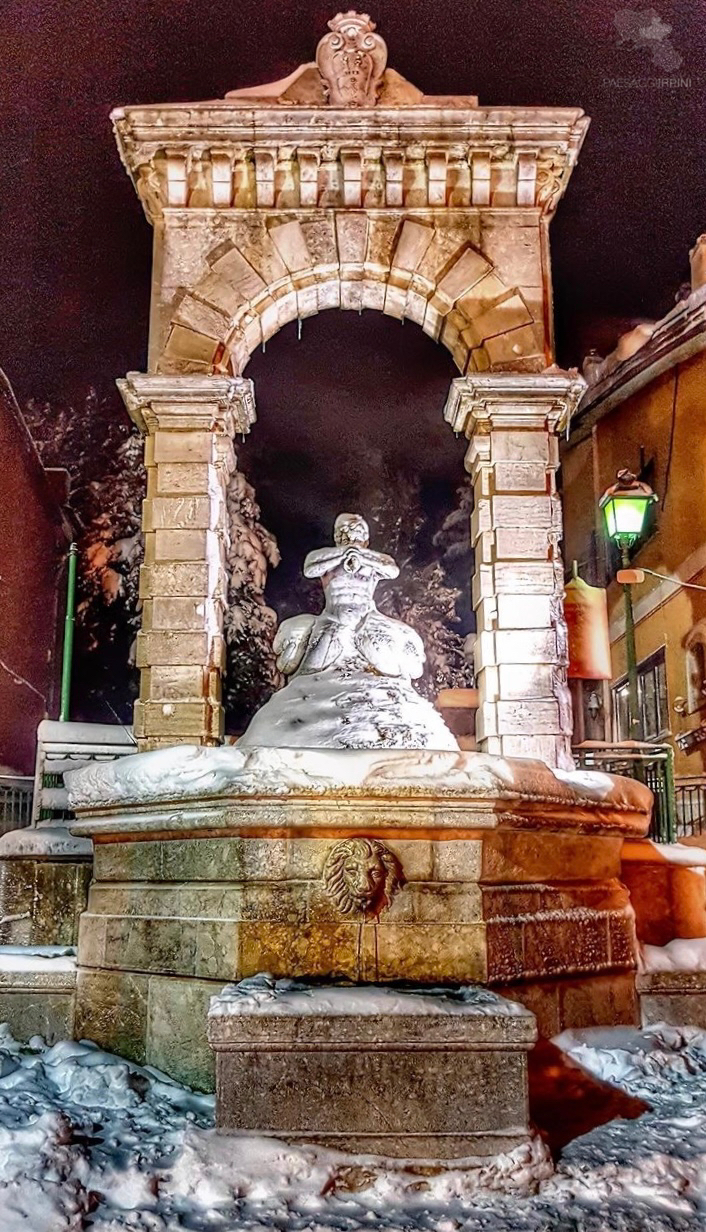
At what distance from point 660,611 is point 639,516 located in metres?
11.4

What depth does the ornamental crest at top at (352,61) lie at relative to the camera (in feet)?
41.4

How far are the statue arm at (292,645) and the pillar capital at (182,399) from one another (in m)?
4.05

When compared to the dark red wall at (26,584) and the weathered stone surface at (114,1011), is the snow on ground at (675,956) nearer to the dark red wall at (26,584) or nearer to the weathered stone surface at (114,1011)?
the weathered stone surface at (114,1011)

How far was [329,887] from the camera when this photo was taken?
5746mm

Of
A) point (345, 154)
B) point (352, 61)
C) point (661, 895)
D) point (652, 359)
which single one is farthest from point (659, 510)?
point (661, 895)

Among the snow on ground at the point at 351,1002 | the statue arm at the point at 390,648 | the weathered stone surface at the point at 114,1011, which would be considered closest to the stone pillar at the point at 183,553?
the statue arm at the point at 390,648

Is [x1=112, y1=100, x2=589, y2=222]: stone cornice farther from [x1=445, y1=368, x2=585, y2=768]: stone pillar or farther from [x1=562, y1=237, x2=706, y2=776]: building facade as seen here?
[x1=562, y1=237, x2=706, y2=776]: building facade

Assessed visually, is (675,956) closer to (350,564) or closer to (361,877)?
(361,877)

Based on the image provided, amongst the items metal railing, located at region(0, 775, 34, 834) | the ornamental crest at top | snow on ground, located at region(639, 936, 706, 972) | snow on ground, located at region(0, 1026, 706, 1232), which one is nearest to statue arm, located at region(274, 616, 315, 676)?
snow on ground, located at region(639, 936, 706, 972)

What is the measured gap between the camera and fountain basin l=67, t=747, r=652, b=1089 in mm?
5719

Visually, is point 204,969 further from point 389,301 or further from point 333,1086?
Result: point 389,301

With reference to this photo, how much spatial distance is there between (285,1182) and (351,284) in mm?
10705

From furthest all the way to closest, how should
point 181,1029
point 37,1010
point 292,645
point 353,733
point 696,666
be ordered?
point 696,666, point 292,645, point 353,733, point 37,1010, point 181,1029

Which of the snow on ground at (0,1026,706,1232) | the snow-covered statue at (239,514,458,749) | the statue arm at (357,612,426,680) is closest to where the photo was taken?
the snow on ground at (0,1026,706,1232)
